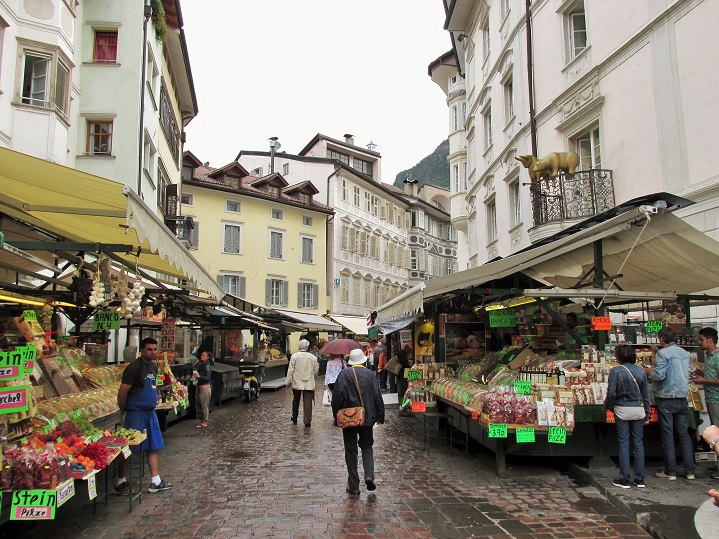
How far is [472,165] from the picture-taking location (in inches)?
1047

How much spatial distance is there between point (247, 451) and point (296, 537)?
15.0 ft

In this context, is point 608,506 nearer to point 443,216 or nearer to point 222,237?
point 222,237

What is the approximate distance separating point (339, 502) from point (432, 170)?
92598mm

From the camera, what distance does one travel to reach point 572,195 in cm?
1512

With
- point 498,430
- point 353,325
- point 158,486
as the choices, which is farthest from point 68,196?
point 353,325

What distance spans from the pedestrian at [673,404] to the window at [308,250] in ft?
114

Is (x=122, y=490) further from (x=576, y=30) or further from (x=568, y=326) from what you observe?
(x=576, y=30)

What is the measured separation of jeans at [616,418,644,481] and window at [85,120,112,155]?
55.0ft

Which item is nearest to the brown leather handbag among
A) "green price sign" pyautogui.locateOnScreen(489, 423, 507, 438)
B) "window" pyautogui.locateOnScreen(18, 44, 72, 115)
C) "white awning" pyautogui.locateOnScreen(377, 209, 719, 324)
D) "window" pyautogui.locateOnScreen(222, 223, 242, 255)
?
"green price sign" pyautogui.locateOnScreen(489, 423, 507, 438)

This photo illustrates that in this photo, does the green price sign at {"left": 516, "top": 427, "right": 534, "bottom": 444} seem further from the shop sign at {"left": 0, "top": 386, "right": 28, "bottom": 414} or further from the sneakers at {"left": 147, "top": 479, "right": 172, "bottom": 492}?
the shop sign at {"left": 0, "top": 386, "right": 28, "bottom": 414}

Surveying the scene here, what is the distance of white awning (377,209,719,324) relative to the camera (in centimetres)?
769

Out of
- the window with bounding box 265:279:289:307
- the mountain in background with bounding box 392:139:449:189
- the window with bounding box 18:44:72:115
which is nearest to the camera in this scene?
the window with bounding box 18:44:72:115

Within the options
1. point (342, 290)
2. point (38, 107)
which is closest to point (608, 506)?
point (38, 107)

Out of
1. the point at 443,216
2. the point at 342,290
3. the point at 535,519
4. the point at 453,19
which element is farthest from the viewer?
the point at 443,216
